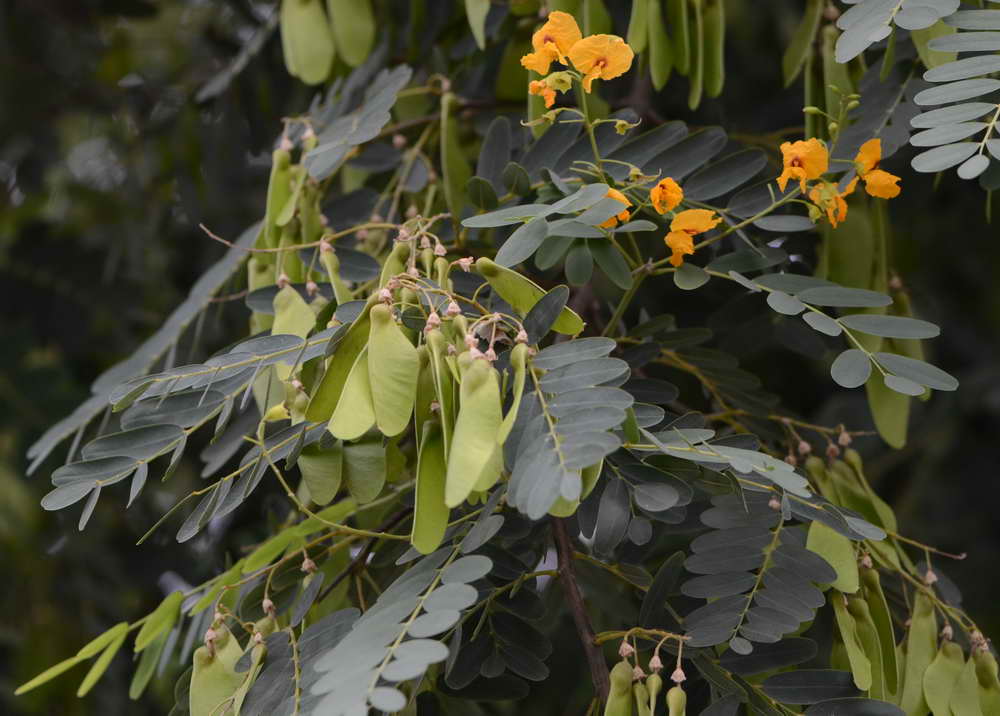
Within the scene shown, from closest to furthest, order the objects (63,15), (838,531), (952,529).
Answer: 1. (838,531)
2. (63,15)
3. (952,529)

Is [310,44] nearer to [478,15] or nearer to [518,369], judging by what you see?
[478,15]

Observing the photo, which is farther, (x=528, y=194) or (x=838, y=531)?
(x=528, y=194)

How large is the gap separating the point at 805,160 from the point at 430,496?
1.21 ft

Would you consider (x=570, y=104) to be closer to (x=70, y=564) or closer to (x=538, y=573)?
(x=538, y=573)

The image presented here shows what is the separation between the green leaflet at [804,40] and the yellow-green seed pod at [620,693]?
1.86ft

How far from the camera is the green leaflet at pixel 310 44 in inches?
42.6

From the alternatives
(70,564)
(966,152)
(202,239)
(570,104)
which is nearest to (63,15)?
(202,239)

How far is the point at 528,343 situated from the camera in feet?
2.26

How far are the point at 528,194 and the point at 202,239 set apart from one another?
41.1 inches

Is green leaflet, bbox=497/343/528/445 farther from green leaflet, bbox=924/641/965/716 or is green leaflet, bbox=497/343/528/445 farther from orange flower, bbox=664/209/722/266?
green leaflet, bbox=924/641/965/716

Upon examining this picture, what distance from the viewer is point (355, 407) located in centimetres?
63

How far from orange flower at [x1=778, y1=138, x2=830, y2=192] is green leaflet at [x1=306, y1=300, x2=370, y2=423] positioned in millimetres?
323

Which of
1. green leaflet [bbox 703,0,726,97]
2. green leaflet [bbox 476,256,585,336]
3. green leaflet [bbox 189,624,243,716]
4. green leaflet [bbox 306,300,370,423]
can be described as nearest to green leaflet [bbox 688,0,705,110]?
green leaflet [bbox 703,0,726,97]

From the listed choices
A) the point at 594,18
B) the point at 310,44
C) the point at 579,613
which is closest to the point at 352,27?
the point at 310,44
